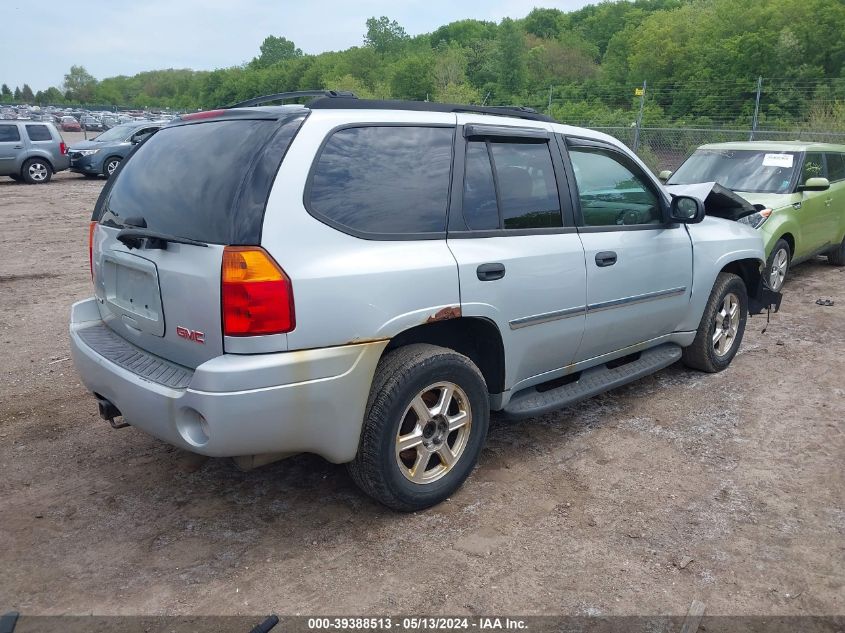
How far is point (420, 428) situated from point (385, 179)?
1.17 metres

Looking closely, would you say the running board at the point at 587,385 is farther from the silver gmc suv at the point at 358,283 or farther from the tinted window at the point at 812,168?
the tinted window at the point at 812,168

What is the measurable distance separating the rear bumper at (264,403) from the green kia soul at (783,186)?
5872mm

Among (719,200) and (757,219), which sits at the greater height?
(719,200)

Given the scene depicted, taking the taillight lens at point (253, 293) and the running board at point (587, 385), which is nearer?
the taillight lens at point (253, 293)

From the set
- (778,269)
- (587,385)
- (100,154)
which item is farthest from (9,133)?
(587,385)

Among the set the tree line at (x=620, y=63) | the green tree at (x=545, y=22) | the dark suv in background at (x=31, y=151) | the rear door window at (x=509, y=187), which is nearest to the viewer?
the rear door window at (x=509, y=187)

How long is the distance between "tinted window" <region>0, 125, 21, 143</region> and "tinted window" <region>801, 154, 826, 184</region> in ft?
62.7

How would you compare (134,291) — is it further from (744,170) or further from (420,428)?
(744,170)

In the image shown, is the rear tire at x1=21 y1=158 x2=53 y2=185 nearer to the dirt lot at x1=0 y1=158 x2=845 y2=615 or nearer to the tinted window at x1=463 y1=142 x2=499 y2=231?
the dirt lot at x1=0 y1=158 x2=845 y2=615

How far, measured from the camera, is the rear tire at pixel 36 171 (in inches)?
765

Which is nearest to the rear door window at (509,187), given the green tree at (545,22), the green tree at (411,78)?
the green tree at (411,78)

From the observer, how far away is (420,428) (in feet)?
10.6

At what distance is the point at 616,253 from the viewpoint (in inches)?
161

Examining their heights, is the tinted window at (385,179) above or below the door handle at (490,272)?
above
